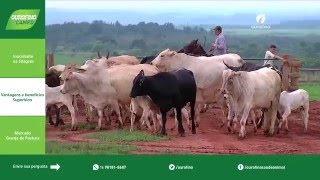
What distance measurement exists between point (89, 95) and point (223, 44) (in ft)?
10.2

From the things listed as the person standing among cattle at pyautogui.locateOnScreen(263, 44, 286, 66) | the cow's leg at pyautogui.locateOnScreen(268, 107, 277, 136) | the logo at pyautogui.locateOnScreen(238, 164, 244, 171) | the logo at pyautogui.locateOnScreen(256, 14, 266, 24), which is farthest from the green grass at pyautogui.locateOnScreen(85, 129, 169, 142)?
the person standing among cattle at pyautogui.locateOnScreen(263, 44, 286, 66)

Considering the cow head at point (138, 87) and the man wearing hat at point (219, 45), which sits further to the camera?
the man wearing hat at point (219, 45)

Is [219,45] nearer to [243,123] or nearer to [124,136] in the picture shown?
[243,123]

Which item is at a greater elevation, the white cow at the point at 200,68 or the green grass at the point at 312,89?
the white cow at the point at 200,68

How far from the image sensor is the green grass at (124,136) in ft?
39.3

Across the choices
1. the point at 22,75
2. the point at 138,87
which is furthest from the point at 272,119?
the point at 22,75

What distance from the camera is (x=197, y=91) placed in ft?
47.5

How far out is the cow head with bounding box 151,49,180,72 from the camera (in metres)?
14.4

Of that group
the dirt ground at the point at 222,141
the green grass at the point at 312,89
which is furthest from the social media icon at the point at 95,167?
the green grass at the point at 312,89

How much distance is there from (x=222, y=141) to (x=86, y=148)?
107 inches

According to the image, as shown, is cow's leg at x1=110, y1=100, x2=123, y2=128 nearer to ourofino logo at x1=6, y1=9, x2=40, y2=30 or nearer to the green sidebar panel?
the green sidebar panel

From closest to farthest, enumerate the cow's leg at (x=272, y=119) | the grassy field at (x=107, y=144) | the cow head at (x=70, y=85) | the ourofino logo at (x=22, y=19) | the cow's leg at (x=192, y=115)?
the ourofino logo at (x=22, y=19), the grassy field at (x=107, y=144), the cow's leg at (x=192, y=115), the cow's leg at (x=272, y=119), the cow head at (x=70, y=85)

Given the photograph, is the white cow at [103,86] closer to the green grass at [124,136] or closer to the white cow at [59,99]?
the white cow at [59,99]

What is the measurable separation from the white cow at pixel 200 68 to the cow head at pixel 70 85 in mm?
1614
